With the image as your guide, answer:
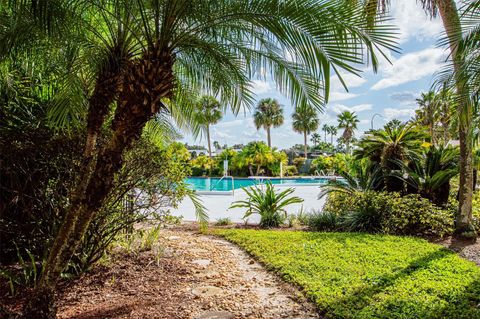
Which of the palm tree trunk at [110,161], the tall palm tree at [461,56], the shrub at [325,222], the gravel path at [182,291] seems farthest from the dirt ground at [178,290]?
the shrub at [325,222]

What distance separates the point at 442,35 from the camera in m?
5.54

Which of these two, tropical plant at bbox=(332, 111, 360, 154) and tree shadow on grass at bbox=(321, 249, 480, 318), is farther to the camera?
tropical plant at bbox=(332, 111, 360, 154)

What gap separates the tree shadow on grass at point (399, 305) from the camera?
139 inches

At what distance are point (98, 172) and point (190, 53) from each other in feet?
7.54

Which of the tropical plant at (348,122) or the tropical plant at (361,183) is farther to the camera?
the tropical plant at (348,122)

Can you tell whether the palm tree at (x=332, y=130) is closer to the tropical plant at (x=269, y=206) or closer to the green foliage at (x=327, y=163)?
the green foliage at (x=327, y=163)

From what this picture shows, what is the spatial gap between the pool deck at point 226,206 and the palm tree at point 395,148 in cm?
283

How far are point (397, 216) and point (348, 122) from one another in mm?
37779

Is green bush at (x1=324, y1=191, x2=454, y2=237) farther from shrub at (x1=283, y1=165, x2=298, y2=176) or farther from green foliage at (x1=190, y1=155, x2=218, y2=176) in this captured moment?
shrub at (x1=283, y1=165, x2=298, y2=176)

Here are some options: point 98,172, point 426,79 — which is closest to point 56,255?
point 98,172

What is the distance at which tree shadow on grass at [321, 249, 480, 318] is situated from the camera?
11.6 ft

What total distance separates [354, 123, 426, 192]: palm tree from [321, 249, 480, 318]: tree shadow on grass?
5289 millimetres

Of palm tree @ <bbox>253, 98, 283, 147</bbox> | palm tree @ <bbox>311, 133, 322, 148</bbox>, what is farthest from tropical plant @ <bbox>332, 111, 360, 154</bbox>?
palm tree @ <bbox>311, 133, 322, 148</bbox>

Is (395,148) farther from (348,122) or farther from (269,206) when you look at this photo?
(348,122)
